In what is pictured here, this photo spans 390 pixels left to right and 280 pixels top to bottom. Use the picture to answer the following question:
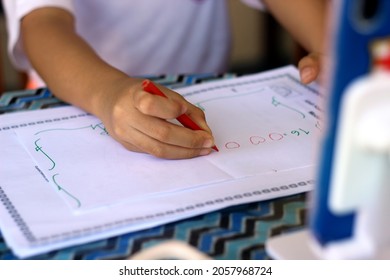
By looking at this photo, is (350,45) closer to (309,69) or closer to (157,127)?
(157,127)

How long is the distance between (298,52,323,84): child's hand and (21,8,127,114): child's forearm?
0.80 ft

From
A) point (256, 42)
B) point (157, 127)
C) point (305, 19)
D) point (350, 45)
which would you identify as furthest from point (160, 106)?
point (256, 42)

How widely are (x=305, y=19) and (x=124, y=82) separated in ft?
1.42

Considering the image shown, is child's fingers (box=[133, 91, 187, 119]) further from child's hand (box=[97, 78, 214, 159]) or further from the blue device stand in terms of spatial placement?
the blue device stand

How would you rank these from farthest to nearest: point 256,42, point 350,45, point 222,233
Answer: point 256,42 → point 222,233 → point 350,45

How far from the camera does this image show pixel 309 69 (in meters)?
0.92

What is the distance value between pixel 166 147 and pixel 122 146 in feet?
0.21

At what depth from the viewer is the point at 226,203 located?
0.66 metres

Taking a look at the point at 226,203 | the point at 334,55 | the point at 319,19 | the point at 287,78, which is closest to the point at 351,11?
the point at 334,55

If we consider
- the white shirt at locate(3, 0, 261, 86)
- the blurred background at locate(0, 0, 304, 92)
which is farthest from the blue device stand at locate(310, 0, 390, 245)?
the blurred background at locate(0, 0, 304, 92)

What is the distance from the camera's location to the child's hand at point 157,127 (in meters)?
0.74
